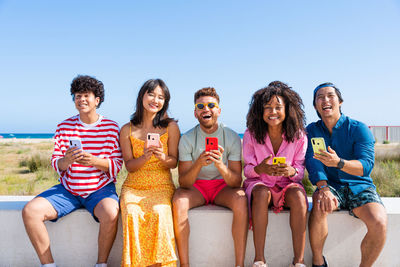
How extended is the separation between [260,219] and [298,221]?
376 mm

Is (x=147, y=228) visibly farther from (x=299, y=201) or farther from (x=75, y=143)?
(x=299, y=201)

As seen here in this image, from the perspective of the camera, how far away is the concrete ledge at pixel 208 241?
3205mm

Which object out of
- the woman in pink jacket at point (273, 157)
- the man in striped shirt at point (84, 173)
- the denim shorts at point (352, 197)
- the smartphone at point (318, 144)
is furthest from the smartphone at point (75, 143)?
the denim shorts at point (352, 197)

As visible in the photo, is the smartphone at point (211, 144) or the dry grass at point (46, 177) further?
the dry grass at point (46, 177)

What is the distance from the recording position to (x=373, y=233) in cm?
290

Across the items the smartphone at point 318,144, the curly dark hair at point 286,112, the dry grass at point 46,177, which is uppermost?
Answer: the curly dark hair at point 286,112

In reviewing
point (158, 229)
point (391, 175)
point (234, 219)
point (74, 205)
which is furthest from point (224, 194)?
point (391, 175)

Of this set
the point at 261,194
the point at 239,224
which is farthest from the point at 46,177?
the point at 261,194

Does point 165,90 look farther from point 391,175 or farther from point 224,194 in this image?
point 391,175

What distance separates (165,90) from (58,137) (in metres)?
1.35

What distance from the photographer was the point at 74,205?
3.24 meters

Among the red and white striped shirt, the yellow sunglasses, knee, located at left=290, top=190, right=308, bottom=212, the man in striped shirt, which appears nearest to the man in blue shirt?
knee, located at left=290, top=190, right=308, bottom=212

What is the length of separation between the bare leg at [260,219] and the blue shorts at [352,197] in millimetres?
831

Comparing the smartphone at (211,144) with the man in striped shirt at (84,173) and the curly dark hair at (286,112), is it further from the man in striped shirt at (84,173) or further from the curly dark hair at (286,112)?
the man in striped shirt at (84,173)
